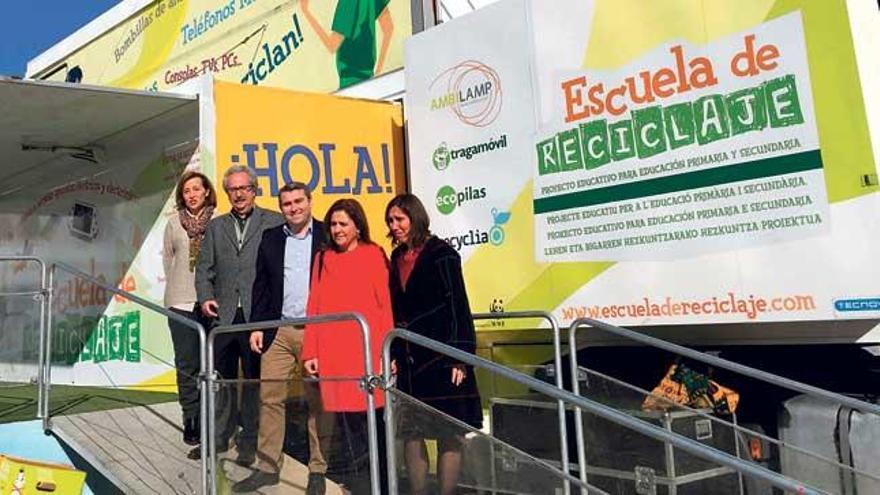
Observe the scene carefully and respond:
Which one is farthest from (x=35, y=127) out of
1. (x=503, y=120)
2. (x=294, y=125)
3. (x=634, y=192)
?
(x=634, y=192)

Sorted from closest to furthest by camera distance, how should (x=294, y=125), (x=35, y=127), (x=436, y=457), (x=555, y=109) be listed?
(x=436, y=457), (x=555, y=109), (x=294, y=125), (x=35, y=127)

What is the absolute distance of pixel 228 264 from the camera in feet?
14.8

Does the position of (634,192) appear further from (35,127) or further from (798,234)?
(35,127)

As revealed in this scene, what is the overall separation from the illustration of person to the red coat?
290 cm

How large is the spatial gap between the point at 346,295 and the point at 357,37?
11.2ft

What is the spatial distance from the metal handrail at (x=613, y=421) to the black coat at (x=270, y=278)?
1.14 m

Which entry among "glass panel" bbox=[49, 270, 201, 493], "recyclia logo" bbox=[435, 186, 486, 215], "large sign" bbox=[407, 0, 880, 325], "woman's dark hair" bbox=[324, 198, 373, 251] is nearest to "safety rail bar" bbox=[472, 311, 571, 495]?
"large sign" bbox=[407, 0, 880, 325]

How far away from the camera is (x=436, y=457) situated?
A: 11.1ft

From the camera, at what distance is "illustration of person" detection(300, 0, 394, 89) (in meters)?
6.54

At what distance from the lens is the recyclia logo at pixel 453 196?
514 cm

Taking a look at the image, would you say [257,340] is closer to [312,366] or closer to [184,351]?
[312,366]

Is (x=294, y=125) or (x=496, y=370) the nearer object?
(x=496, y=370)

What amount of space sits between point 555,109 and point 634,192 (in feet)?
2.39

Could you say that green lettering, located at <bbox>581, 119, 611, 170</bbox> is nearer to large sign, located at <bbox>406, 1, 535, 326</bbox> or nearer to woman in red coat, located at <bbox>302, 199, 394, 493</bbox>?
large sign, located at <bbox>406, 1, 535, 326</bbox>
